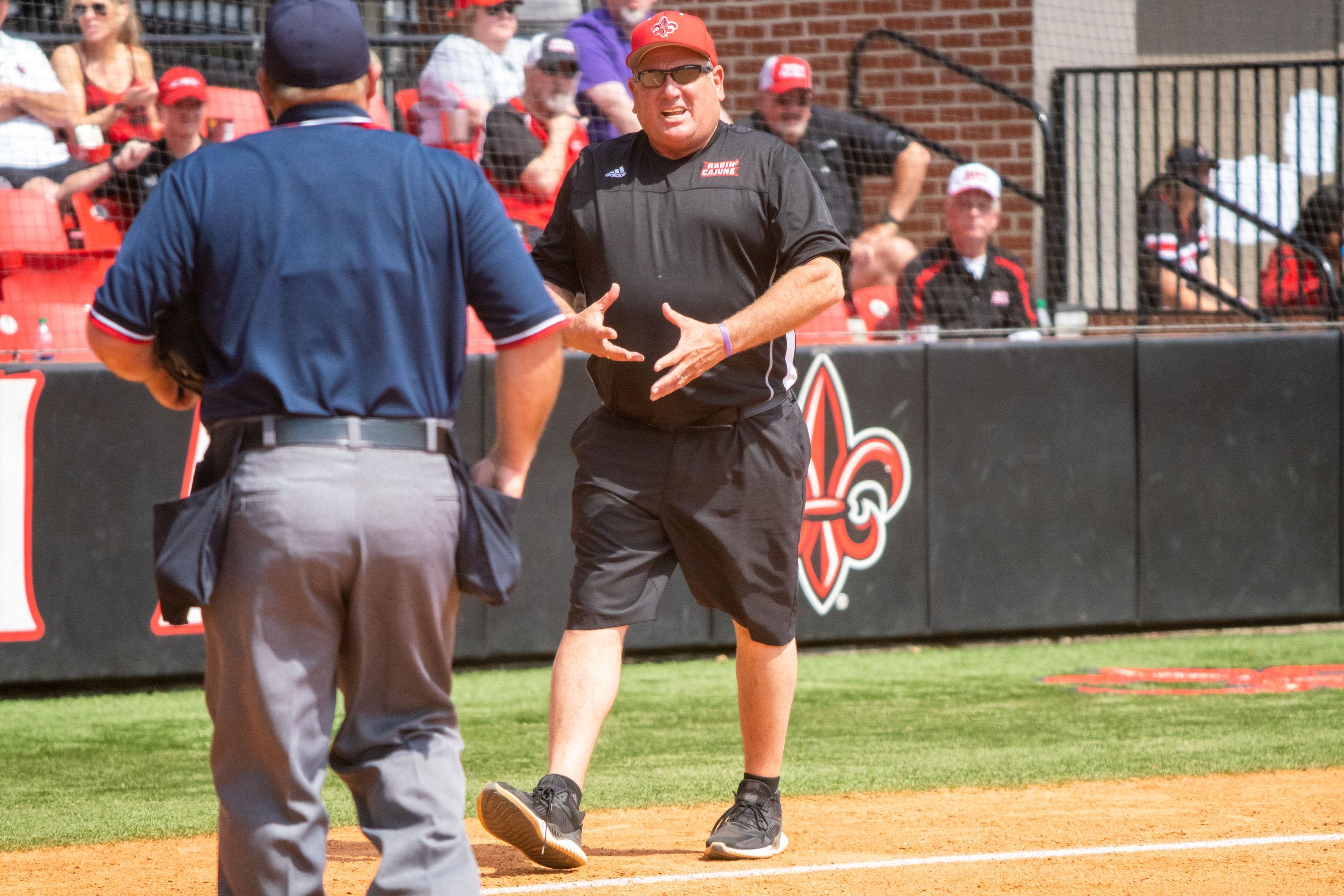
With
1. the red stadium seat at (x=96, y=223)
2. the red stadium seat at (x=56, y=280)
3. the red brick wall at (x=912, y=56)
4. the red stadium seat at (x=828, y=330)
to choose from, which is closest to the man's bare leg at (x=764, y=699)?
the red stadium seat at (x=828, y=330)

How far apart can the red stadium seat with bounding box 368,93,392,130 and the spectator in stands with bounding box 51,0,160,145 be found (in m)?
1.06

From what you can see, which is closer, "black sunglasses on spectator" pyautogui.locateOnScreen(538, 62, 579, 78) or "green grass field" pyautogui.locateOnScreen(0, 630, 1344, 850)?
"green grass field" pyautogui.locateOnScreen(0, 630, 1344, 850)

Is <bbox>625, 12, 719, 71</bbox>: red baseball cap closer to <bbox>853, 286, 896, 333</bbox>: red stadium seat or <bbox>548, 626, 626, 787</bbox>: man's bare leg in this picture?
<bbox>548, 626, 626, 787</bbox>: man's bare leg

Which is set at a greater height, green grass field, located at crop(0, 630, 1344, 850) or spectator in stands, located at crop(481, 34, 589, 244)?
spectator in stands, located at crop(481, 34, 589, 244)

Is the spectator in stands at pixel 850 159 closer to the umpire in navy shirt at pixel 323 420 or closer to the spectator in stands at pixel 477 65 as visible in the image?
the spectator in stands at pixel 477 65

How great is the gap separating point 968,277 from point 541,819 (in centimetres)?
546

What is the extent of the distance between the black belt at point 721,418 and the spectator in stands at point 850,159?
4292 mm

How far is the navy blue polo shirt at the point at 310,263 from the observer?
9.10 ft

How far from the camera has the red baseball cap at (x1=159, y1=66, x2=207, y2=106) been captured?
8039mm

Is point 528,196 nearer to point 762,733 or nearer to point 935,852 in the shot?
point 762,733

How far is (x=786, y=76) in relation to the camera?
886cm

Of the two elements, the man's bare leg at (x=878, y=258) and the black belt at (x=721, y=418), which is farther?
the man's bare leg at (x=878, y=258)

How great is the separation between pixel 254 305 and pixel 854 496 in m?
5.66

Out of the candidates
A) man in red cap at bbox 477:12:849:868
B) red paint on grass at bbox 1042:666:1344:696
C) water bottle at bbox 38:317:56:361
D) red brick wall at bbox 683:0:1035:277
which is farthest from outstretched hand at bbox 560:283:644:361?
red brick wall at bbox 683:0:1035:277
